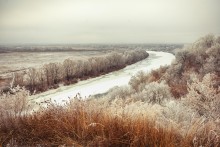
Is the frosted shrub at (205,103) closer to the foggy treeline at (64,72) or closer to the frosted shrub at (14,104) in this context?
the frosted shrub at (14,104)

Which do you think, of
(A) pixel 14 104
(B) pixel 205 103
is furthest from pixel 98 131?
(B) pixel 205 103

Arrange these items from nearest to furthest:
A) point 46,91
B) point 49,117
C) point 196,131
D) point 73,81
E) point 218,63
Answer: point 196,131
point 49,117
point 218,63
point 46,91
point 73,81

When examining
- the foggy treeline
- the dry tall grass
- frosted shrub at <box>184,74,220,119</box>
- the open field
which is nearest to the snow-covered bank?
the foggy treeline

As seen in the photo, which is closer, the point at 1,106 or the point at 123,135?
the point at 123,135

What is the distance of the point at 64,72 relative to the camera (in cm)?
4175

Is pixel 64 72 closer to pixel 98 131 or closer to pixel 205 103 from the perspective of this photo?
pixel 205 103

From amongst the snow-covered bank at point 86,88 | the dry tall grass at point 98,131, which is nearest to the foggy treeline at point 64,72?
the snow-covered bank at point 86,88

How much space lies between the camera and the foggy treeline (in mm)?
34494

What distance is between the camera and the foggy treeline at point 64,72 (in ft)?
113

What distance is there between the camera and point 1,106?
16.6 ft

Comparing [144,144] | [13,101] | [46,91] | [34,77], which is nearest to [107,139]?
[144,144]

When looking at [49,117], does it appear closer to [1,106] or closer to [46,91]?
[1,106]

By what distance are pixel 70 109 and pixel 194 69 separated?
731 inches

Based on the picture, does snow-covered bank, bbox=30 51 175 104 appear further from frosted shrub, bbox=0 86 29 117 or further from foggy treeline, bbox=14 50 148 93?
frosted shrub, bbox=0 86 29 117
